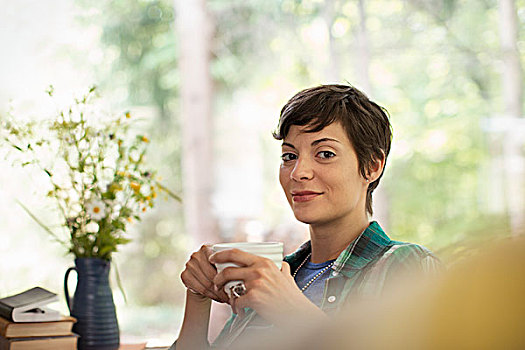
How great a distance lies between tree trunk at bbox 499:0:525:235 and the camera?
4793mm

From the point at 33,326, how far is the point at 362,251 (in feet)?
2.57

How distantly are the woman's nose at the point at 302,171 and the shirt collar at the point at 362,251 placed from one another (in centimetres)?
17

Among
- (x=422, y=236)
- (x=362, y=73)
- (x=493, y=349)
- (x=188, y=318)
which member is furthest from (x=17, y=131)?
(x=422, y=236)

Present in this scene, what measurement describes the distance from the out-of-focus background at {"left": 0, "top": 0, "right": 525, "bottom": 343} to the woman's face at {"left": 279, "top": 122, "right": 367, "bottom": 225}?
3453mm

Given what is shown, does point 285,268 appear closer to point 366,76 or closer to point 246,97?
point 366,76

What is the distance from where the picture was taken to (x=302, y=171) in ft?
4.62

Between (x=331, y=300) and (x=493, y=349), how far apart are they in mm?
984

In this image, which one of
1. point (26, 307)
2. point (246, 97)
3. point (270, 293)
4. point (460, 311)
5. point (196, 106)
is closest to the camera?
point (460, 311)

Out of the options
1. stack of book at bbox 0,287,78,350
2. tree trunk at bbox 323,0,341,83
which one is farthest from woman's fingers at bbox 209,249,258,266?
tree trunk at bbox 323,0,341,83

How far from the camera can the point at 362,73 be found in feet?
17.6

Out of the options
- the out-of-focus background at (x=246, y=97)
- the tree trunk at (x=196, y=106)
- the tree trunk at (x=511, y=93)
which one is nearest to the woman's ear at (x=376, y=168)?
the out-of-focus background at (x=246, y=97)

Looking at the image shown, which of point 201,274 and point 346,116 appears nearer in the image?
point 201,274

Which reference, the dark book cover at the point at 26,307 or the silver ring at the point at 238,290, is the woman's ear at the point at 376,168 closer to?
the silver ring at the point at 238,290

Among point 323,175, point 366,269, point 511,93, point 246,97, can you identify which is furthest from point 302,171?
point 246,97
